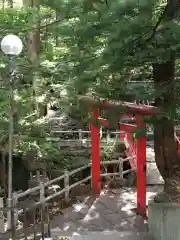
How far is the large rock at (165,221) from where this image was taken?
629 centimetres

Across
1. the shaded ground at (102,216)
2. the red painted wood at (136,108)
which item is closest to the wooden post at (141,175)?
the shaded ground at (102,216)

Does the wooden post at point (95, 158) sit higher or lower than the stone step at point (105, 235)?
higher

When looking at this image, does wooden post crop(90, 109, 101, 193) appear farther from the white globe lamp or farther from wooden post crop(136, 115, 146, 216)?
the white globe lamp

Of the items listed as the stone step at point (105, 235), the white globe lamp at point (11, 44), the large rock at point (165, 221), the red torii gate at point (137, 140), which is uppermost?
the white globe lamp at point (11, 44)

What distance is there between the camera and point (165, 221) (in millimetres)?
6434

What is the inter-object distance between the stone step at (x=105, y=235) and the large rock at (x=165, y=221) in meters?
0.31

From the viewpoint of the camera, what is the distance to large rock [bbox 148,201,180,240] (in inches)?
247

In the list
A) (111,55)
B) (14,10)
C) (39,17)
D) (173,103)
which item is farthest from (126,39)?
(14,10)

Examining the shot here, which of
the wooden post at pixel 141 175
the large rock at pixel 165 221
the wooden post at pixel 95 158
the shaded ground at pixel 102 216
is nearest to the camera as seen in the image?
the large rock at pixel 165 221

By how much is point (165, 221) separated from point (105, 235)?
1.15 metres

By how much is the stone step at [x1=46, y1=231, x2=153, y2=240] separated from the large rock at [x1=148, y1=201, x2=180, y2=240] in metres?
0.31

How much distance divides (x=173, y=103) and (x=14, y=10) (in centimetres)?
784

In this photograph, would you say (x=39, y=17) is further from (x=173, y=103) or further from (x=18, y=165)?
(x=18, y=165)

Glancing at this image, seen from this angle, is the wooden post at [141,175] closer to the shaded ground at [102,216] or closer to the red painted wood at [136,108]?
the shaded ground at [102,216]
